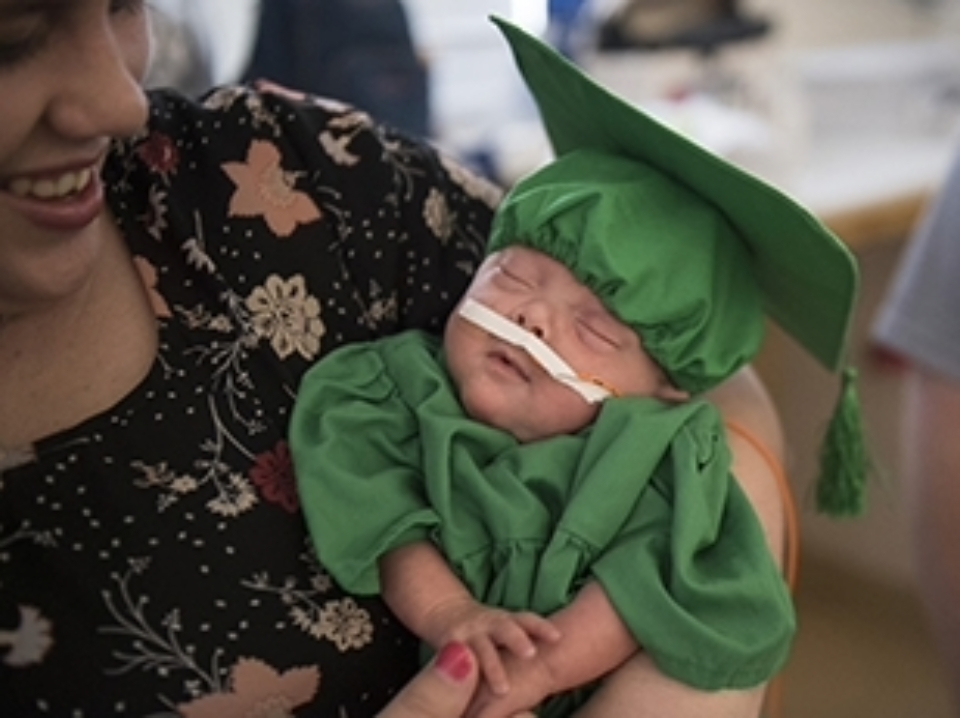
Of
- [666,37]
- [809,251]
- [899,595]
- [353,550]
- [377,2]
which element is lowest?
[899,595]

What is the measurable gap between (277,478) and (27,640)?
0.20m

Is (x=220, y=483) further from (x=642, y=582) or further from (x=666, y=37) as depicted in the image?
(x=666, y=37)

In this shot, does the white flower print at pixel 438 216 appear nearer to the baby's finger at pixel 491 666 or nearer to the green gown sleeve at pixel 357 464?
the green gown sleeve at pixel 357 464

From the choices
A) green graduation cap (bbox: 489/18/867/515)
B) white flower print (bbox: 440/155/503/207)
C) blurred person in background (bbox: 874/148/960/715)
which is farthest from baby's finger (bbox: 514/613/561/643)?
blurred person in background (bbox: 874/148/960/715)

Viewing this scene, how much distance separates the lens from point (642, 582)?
0.95 meters

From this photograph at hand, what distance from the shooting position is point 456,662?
910mm

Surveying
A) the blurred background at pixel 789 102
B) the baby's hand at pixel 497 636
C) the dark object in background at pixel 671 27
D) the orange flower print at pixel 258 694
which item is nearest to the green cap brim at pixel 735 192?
the baby's hand at pixel 497 636

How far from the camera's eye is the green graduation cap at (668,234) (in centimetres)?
102

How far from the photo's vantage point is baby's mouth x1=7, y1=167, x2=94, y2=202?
2.97ft

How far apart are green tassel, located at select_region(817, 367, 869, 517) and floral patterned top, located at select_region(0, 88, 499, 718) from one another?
0.33m

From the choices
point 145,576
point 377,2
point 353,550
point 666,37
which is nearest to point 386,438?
point 353,550

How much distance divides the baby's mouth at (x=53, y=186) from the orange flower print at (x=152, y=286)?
0.13m

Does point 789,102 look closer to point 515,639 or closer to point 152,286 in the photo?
point 152,286

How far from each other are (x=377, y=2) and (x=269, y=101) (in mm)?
1020
